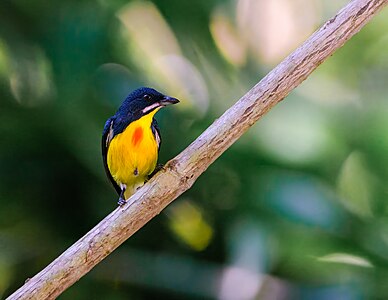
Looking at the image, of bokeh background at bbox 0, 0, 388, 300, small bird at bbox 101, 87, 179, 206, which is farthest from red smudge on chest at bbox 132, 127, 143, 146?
bokeh background at bbox 0, 0, 388, 300

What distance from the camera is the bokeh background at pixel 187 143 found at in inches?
92.6

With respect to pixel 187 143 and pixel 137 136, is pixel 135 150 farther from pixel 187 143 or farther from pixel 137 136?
pixel 187 143

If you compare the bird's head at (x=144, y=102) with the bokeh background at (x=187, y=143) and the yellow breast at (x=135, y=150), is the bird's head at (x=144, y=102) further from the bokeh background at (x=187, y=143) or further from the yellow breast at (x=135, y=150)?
the bokeh background at (x=187, y=143)

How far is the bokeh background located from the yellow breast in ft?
1.35

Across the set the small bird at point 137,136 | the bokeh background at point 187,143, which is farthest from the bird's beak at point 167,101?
the bokeh background at point 187,143

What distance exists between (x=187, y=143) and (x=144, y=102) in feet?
1.59

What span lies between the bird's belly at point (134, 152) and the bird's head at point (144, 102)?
0.10ft

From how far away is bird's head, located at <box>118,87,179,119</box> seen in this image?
1968 millimetres

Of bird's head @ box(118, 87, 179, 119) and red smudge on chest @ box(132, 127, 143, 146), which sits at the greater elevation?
bird's head @ box(118, 87, 179, 119)

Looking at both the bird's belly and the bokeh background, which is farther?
the bokeh background

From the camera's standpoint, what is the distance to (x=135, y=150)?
1.98 meters

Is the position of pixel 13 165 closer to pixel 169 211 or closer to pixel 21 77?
pixel 21 77

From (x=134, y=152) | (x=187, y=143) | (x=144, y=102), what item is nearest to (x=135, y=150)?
(x=134, y=152)

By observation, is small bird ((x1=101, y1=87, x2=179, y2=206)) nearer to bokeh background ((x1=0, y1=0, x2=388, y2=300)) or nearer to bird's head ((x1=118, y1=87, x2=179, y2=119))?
bird's head ((x1=118, y1=87, x2=179, y2=119))
